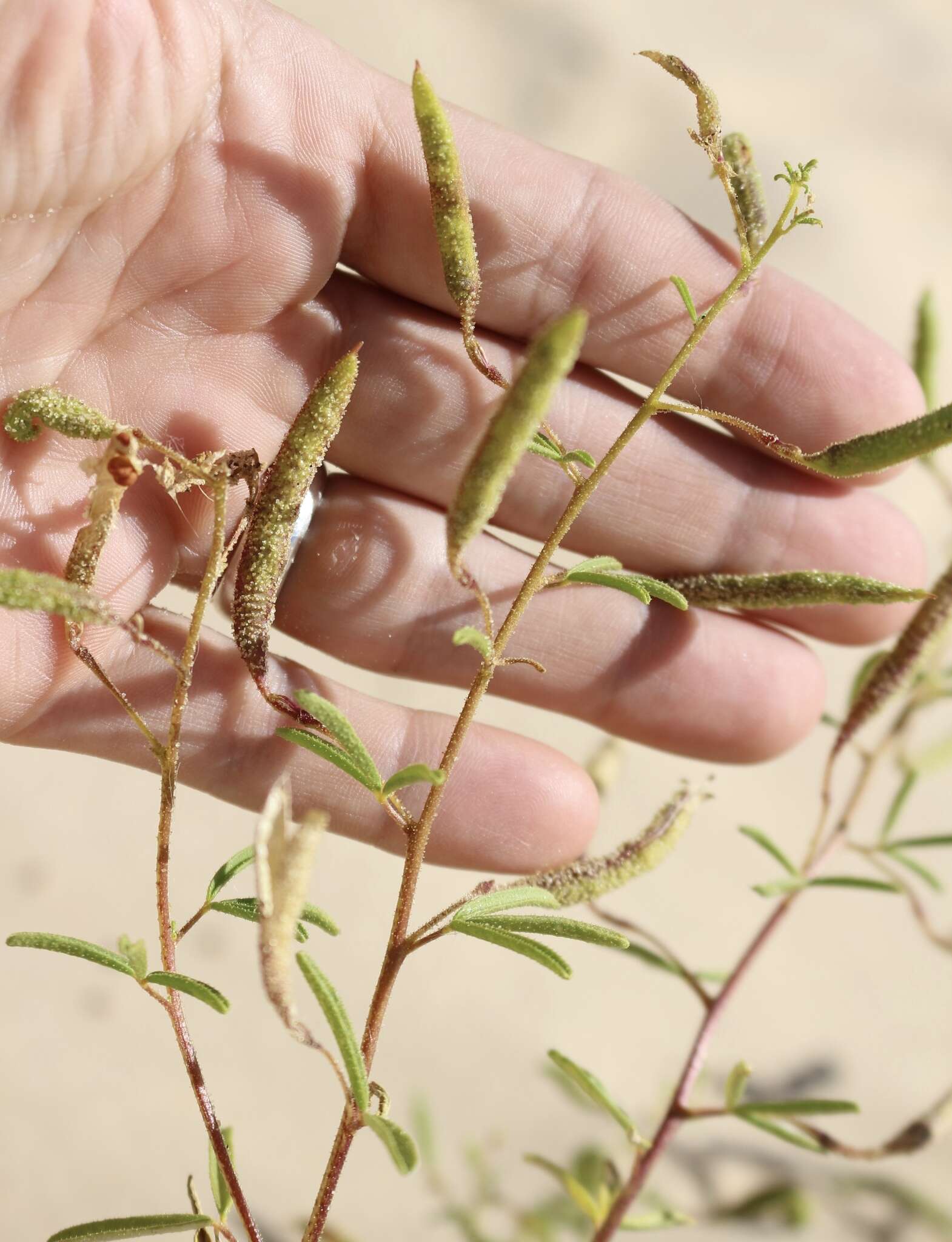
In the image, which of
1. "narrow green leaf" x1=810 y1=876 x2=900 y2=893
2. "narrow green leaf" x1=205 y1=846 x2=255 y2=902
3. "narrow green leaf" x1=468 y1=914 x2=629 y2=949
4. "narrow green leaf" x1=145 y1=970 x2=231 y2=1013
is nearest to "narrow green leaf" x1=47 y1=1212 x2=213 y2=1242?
"narrow green leaf" x1=145 y1=970 x2=231 y2=1013

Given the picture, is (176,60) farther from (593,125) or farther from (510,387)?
(593,125)

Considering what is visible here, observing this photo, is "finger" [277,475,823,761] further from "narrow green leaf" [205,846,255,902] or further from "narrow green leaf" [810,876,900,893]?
"narrow green leaf" [205,846,255,902]

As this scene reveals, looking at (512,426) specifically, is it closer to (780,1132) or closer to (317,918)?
(317,918)

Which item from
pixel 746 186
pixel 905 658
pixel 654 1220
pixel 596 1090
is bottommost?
pixel 654 1220

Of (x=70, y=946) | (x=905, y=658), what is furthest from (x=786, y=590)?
(x=70, y=946)

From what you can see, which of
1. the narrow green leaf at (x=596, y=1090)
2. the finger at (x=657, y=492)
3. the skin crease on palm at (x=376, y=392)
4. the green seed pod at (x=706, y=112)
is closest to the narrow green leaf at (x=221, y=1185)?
the narrow green leaf at (x=596, y=1090)

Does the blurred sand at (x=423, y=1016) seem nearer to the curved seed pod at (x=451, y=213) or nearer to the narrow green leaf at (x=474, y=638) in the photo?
the curved seed pod at (x=451, y=213)

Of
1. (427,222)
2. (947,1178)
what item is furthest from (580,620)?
(947,1178)
